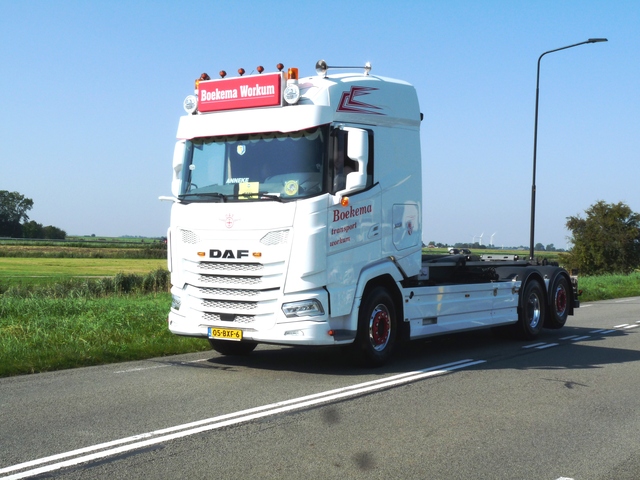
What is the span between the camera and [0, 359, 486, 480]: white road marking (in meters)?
5.21

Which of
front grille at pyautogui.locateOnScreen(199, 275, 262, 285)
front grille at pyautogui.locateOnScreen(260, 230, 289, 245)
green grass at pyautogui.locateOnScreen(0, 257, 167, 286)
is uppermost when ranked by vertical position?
front grille at pyautogui.locateOnScreen(260, 230, 289, 245)

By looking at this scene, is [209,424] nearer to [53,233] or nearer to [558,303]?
[558,303]

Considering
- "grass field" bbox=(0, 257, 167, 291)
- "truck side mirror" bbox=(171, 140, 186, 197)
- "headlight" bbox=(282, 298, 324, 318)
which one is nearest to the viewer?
"headlight" bbox=(282, 298, 324, 318)

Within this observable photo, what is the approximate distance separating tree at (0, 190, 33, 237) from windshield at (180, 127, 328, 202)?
120501 millimetres

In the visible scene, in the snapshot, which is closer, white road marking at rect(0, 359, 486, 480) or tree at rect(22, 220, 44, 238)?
white road marking at rect(0, 359, 486, 480)

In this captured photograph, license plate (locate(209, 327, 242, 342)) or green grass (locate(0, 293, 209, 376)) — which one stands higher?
license plate (locate(209, 327, 242, 342))

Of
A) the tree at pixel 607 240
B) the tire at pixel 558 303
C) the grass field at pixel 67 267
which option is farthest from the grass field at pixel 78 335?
the tree at pixel 607 240

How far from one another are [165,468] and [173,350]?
6106mm

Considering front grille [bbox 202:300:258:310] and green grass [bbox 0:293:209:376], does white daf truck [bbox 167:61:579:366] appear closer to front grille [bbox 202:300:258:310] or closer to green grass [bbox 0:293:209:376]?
front grille [bbox 202:300:258:310]

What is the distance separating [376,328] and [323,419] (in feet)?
10.2

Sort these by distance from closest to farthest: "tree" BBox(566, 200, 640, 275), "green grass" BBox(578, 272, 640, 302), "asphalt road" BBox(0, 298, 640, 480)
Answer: "asphalt road" BBox(0, 298, 640, 480), "green grass" BBox(578, 272, 640, 302), "tree" BBox(566, 200, 640, 275)

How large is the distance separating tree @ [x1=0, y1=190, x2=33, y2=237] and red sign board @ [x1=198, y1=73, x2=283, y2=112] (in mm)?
120399

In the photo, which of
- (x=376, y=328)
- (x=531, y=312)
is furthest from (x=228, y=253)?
(x=531, y=312)

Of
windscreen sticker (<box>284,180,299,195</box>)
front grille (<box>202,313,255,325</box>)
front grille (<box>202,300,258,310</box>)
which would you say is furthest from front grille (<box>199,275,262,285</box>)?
windscreen sticker (<box>284,180,299,195</box>)
